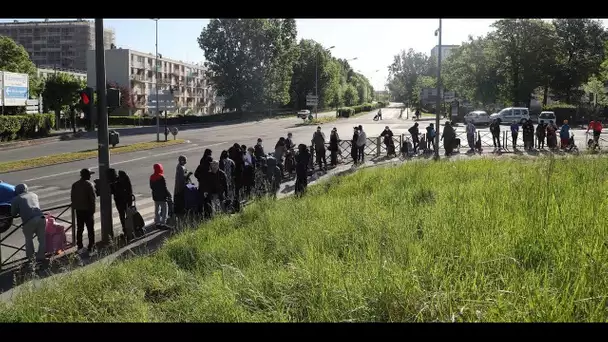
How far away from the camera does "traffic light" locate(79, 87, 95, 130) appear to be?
9398mm

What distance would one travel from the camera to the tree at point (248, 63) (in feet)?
205

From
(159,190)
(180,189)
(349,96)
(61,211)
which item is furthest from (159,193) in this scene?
(349,96)

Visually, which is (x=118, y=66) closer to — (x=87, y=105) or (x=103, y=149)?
(x=87, y=105)

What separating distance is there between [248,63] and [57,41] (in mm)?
58549

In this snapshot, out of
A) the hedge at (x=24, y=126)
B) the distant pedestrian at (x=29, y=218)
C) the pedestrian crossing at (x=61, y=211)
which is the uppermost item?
the hedge at (x=24, y=126)

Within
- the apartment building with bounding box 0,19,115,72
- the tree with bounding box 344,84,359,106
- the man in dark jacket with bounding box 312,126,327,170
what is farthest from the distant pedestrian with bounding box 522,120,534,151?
the apartment building with bounding box 0,19,115,72

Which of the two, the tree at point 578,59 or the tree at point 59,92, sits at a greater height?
the tree at point 578,59

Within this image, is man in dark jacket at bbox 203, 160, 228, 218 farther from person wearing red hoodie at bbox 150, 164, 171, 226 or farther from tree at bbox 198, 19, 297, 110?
tree at bbox 198, 19, 297, 110

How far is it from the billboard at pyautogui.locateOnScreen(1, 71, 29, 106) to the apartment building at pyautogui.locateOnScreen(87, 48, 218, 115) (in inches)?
1026

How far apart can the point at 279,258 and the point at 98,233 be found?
566cm

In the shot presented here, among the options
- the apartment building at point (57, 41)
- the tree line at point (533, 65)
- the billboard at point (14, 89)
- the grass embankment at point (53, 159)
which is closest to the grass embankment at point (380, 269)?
the grass embankment at point (53, 159)

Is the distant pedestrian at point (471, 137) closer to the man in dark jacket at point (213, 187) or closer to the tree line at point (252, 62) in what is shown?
the man in dark jacket at point (213, 187)

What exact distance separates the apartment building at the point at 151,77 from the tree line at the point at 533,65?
36.4m

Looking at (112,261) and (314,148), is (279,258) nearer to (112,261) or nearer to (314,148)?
(112,261)
